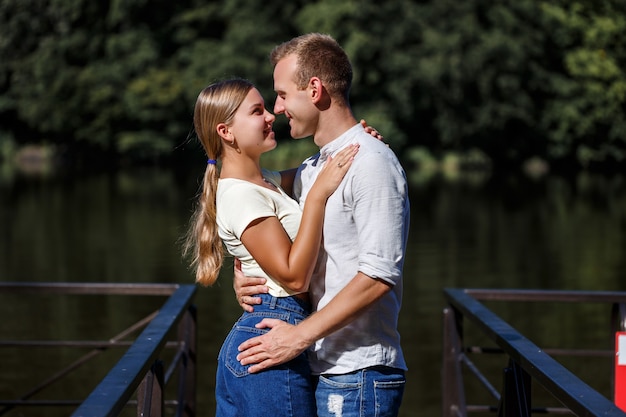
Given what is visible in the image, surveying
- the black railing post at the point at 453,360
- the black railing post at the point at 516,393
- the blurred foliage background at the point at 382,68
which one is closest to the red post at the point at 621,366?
the black railing post at the point at 516,393

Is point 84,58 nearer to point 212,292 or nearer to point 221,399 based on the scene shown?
point 212,292

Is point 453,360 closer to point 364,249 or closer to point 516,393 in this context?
point 516,393

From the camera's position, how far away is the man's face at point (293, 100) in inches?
95.0

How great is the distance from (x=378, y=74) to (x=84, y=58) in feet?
44.2

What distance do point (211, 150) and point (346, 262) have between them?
461 millimetres

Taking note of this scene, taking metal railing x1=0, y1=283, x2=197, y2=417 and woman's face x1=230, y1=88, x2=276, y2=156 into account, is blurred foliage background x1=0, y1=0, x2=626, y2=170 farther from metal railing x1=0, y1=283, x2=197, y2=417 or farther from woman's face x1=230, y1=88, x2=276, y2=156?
woman's face x1=230, y1=88, x2=276, y2=156

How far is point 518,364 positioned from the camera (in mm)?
2672

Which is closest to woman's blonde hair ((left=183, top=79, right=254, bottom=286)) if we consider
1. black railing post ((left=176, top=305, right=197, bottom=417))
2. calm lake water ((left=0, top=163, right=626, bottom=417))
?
black railing post ((left=176, top=305, right=197, bottom=417))

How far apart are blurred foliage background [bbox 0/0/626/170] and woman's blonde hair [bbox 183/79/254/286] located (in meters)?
38.3

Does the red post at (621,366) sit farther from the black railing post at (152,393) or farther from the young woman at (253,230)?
the black railing post at (152,393)

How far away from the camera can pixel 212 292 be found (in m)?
16.7

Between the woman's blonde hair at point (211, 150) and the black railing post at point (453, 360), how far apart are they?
1443mm

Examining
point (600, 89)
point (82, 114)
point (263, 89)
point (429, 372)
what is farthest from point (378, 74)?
point (429, 372)

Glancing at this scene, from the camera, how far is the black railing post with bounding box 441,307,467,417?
3805mm
